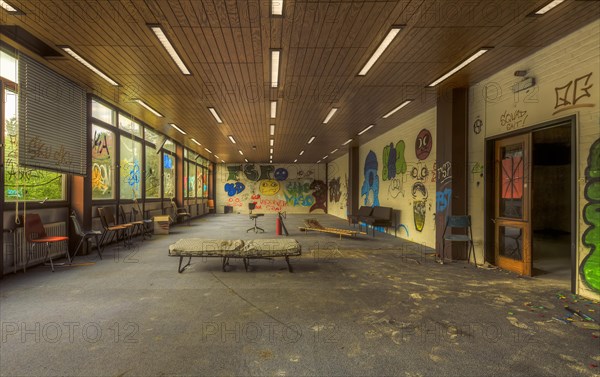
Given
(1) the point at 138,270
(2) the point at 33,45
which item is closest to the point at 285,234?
(1) the point at 138,270

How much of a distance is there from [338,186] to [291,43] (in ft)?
42.9

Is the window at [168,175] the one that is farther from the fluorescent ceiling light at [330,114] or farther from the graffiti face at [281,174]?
the graffiti face at [281,174]

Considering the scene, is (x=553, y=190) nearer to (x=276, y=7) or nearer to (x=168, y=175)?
(x=276, y=7)

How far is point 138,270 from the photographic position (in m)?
4.82

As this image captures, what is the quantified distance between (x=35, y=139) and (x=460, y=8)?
6428 millimetres

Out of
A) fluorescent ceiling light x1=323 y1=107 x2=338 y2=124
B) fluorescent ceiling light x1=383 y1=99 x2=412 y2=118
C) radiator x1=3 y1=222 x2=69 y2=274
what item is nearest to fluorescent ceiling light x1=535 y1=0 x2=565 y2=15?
fluorescent ceiling light x1=383 y1=99 x2=412 y2=118

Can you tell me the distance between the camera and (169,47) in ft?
13.1

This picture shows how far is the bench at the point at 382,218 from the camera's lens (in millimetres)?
8906

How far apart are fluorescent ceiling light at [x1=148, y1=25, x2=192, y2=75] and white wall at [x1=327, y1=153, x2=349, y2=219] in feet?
34.9

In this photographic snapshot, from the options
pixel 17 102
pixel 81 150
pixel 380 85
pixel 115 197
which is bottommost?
pixel 115 197

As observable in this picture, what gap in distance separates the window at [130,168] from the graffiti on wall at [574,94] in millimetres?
9275

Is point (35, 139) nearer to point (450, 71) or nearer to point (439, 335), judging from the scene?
point (439, 335)

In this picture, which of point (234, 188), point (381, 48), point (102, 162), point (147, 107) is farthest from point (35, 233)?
point (234, 188)

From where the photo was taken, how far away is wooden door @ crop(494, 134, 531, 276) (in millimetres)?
4539
